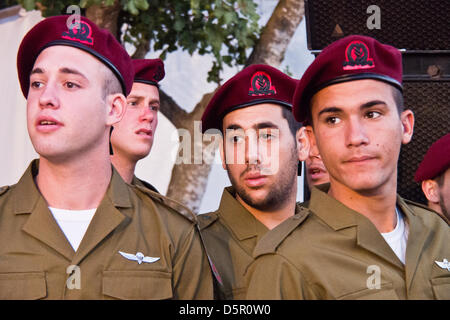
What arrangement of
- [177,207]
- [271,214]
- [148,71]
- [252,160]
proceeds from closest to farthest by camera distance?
[177,207] < [252,160] < [271,214] < [148,71]

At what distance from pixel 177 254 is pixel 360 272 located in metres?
0.75

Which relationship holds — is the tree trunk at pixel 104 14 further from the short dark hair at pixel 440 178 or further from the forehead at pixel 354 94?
the forehead at pixel 354 94

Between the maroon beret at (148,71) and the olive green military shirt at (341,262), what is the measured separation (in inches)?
77.4

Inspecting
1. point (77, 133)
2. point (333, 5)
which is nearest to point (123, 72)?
point (77, 133)

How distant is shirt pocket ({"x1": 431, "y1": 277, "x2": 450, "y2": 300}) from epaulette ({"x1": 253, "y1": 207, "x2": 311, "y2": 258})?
567 mm

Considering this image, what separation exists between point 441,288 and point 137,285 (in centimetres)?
120

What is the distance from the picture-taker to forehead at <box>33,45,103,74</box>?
2562 mm

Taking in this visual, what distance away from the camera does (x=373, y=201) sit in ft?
8.08

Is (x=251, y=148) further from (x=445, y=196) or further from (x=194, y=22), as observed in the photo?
(x=194, y=22)

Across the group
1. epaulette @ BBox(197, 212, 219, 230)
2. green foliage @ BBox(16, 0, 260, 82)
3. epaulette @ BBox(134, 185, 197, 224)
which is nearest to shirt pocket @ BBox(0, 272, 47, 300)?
epaulette @ BBox(134, 185, 197, 224)

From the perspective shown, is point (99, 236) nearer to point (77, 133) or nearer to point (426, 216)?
point (77, 133)

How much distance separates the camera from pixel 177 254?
2576 millimetres

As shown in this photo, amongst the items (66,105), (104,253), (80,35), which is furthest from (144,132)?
(104,253)

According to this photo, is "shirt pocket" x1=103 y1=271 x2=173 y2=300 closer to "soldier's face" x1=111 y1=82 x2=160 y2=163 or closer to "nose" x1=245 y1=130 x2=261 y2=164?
"nose" x1=245 y1=130 x2=261 y2=164
